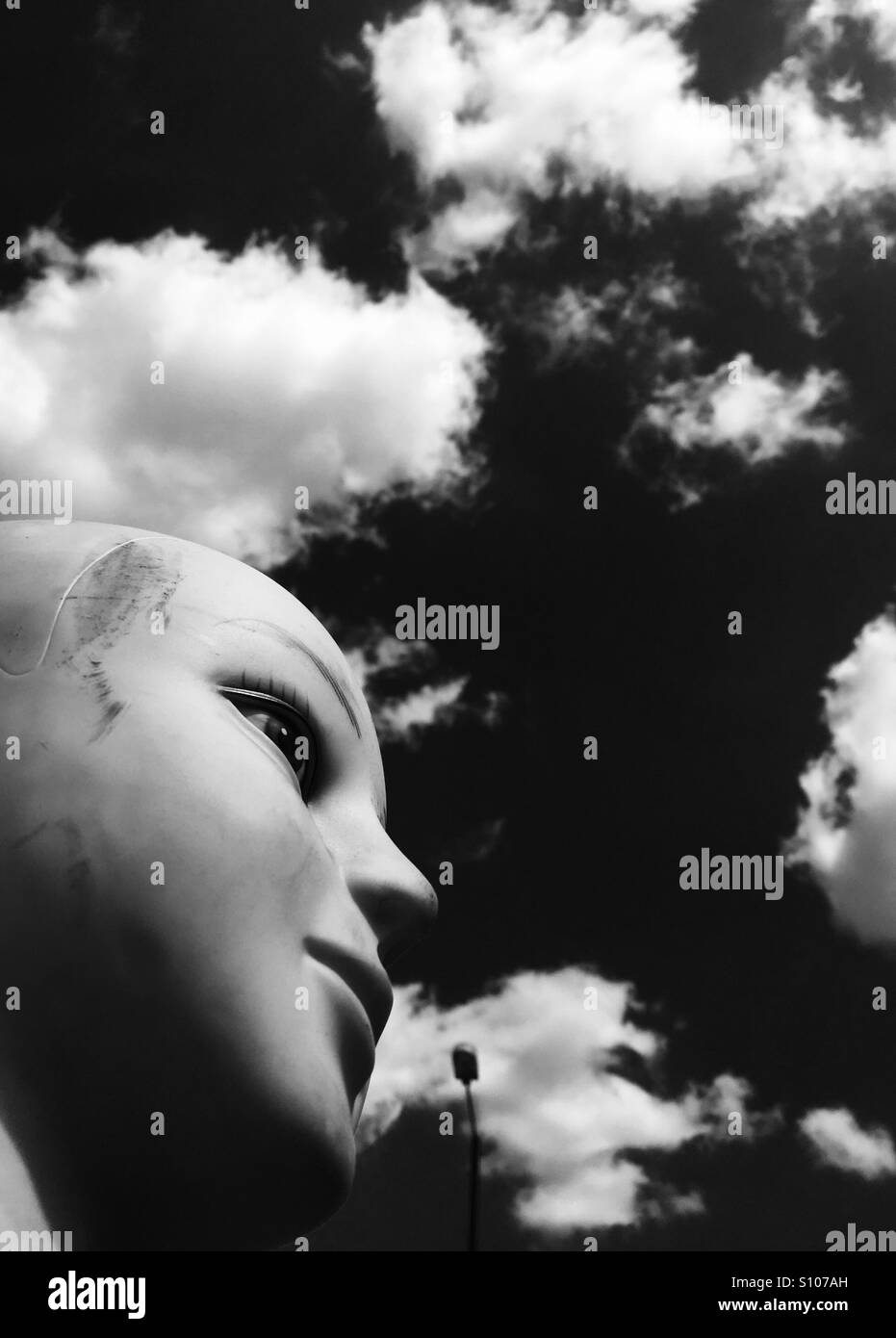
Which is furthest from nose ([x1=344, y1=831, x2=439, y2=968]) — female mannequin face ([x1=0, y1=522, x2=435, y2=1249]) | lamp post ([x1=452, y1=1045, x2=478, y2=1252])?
lamp post ([x1=452, y1=1045, x2=478, y2=1252])

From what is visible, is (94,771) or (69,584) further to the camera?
(69,584)

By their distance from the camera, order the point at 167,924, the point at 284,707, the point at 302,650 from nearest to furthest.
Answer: the point at 167,924
the point at 284,707
the point at 302,650

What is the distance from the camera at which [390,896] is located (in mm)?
3641

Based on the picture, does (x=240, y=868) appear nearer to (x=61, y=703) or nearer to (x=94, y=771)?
(x=94, y=771)

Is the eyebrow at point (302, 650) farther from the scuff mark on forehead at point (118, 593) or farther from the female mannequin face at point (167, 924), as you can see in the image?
the scuff mark on forehead at point (118, 593)

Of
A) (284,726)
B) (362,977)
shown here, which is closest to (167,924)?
(362,977)

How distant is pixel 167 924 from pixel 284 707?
795 mm

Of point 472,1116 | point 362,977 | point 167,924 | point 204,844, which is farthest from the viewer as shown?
point 472,1116

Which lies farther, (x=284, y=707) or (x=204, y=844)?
(x=284, y=707)

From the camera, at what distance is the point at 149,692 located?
10.7ft

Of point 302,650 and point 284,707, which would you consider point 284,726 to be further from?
point 302,650
